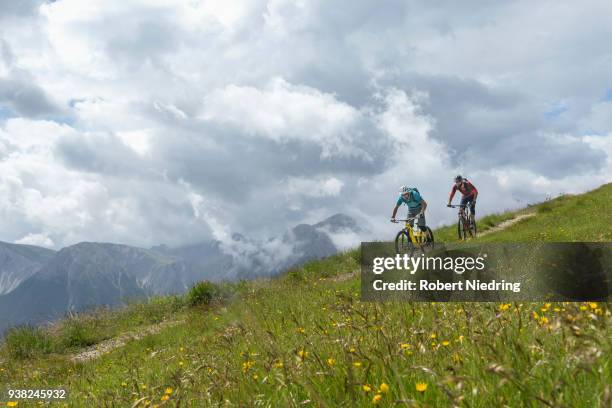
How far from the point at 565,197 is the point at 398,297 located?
30.3m

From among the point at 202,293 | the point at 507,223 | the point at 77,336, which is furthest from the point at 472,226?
the point at 77,336

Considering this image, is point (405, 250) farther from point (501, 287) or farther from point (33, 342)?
point (33, 342)

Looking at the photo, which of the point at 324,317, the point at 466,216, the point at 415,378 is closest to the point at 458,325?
the point at 415,378

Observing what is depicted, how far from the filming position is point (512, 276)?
7.76 meters

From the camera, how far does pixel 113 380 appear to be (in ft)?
29.2

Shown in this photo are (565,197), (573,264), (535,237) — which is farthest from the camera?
(565,197)

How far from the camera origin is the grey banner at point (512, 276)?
727 cm

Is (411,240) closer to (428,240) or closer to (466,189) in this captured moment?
(428,240)

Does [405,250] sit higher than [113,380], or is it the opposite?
[405,250]

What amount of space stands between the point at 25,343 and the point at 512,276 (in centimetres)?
1652

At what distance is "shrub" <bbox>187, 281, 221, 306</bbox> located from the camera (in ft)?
68.3

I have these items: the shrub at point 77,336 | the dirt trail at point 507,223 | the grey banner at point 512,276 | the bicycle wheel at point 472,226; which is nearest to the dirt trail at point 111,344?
the shrub at point 77,336

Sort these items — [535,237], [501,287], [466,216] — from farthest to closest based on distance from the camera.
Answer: [466,216]
[535,237]
[501,287]

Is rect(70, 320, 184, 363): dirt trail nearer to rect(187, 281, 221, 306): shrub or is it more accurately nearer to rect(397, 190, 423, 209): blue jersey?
rect(187, 281, 221, 306): shrub
